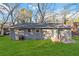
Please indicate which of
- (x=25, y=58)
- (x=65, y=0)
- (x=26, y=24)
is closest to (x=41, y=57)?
(x=25, y=58)

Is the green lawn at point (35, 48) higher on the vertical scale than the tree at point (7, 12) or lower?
lower

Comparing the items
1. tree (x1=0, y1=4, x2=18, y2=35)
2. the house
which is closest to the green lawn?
the house

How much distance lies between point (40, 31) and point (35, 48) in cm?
23

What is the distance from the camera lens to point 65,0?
4348 mm

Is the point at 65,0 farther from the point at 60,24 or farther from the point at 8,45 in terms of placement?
the point at 8,45

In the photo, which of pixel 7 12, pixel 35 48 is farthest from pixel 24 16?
pixel 35 48

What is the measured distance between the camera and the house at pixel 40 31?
439 cm

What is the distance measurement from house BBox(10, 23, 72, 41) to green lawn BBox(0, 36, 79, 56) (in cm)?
7

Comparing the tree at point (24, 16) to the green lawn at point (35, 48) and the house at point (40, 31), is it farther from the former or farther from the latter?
the green lawn at point (35, 48)

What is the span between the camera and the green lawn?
4316 mm

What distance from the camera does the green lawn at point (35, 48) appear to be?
4.32 metres

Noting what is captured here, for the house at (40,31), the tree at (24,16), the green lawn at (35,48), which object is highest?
the tree at (24,16)

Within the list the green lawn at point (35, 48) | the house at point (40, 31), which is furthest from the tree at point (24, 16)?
the green lawn at point (35, 48)

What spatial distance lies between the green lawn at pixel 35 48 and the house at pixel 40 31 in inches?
2.6
